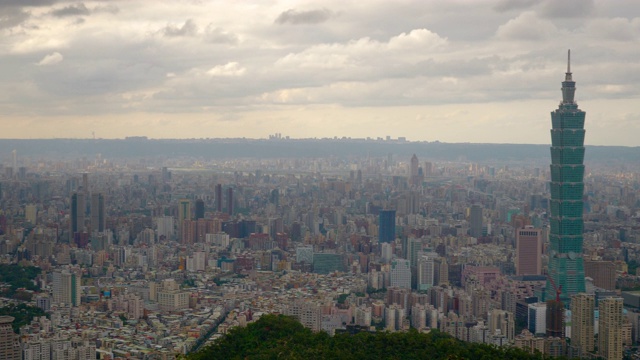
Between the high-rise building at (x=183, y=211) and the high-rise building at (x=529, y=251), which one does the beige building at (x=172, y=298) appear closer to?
the high-rise building at (x=529, y=251)

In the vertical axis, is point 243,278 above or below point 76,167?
below

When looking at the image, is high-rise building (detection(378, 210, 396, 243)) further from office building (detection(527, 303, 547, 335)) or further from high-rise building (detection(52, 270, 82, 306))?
high-rise building (detection(52, 270, 82, 306))

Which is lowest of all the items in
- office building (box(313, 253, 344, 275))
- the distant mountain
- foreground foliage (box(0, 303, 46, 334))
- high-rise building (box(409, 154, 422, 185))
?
office building (box(313, 253, 344, 275))

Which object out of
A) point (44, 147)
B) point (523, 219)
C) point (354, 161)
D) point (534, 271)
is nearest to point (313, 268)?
point (534, 271)

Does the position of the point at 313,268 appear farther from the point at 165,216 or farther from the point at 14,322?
the point at 14,322

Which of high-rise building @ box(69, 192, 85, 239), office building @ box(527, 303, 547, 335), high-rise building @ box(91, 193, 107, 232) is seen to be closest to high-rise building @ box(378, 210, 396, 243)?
high-rise building @ box(91, 193, 107, 232)

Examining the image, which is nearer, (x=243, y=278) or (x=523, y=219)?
(x=243, y=278)
